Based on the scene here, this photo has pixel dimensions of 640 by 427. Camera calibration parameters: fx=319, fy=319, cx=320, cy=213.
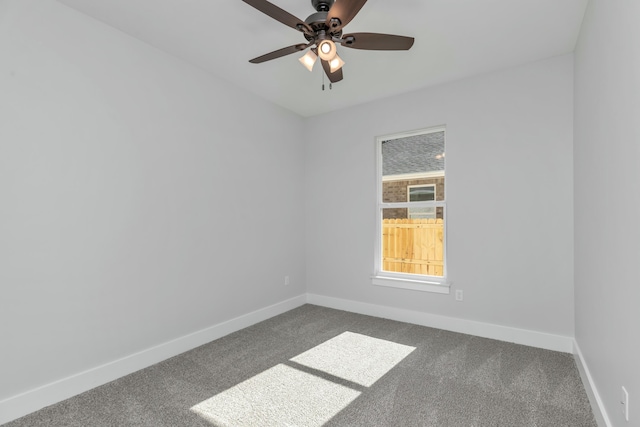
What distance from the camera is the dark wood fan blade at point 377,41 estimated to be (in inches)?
78.4

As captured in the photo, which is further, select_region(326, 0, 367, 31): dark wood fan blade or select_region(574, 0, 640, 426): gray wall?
select_region(326, 0, 367, 31): dark wood fan blade

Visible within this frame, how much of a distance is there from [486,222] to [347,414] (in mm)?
2240

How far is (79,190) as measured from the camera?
2221 mm

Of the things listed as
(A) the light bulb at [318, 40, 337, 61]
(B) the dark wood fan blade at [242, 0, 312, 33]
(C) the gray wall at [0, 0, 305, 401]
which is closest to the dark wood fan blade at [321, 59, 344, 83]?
(A) the light bulb at [318, 40, 337, 61]

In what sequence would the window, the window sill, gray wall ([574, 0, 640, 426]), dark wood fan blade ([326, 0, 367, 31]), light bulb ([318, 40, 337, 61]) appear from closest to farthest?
1. gray wall ([574, 0, 640, 426])
2. dark wood fan blade ([326, 0, 367, 31])
3. light bulb ([318, 40, 337, 61])
4. the window sill
5. the window

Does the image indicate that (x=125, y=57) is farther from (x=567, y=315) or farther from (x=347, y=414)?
(x=567, y=315)

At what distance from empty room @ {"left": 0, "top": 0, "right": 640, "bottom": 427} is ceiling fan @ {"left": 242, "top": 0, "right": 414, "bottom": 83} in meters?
0.01

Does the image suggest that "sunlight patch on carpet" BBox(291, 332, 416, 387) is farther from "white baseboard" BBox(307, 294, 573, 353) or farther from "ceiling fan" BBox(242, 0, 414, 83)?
"ceiling fan" BBox(242, 0, 414, 83)

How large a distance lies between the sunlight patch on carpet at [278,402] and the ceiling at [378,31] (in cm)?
262

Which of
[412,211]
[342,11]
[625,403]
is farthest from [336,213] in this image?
[625,403]

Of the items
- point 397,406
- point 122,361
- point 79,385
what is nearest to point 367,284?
point 397,406

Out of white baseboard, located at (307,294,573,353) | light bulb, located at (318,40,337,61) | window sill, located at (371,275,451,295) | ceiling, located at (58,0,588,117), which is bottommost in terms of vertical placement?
white baseboard, located at (307,294,573,353)

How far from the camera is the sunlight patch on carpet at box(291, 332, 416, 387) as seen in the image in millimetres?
2443

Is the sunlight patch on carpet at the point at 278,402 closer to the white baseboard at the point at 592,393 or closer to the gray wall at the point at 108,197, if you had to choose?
the gray wall at the point at 108,197
